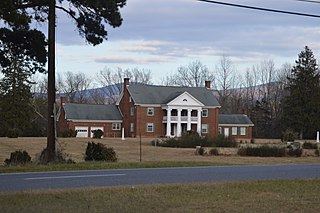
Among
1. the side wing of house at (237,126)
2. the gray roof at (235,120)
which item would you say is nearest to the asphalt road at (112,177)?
the side wing of house at (237,126)

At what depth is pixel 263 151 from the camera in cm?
4266

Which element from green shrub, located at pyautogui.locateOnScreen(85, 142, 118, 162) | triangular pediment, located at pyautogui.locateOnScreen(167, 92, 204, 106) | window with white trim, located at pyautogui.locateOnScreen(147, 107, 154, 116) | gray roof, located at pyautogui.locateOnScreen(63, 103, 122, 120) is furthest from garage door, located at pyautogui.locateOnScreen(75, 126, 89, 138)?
green shrub, located at pyautogui.locateOnScreen(85, 142, 118, 162)

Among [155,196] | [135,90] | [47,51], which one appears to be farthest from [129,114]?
[155,196]

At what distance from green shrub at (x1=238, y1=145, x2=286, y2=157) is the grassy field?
2681 cm

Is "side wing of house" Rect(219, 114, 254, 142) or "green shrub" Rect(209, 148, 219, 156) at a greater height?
"side wing of house" Rect(219, 114, 254, 142)

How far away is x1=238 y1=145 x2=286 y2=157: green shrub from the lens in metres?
42.4

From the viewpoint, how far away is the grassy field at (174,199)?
11.4 metres

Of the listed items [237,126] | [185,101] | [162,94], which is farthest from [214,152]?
[237,126]

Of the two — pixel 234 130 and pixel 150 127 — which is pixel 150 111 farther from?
pixel 234 130

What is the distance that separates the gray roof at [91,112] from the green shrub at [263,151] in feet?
130

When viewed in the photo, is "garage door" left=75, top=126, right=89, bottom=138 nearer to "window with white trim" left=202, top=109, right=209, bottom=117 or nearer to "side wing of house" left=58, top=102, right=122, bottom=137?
"side wing of house" left=58, top=102, right=122, bottom=137

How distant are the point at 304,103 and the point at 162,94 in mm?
20019

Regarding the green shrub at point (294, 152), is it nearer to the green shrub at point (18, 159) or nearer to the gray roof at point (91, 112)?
the green shrub at point (18, 159)

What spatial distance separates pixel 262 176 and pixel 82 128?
61227mm
